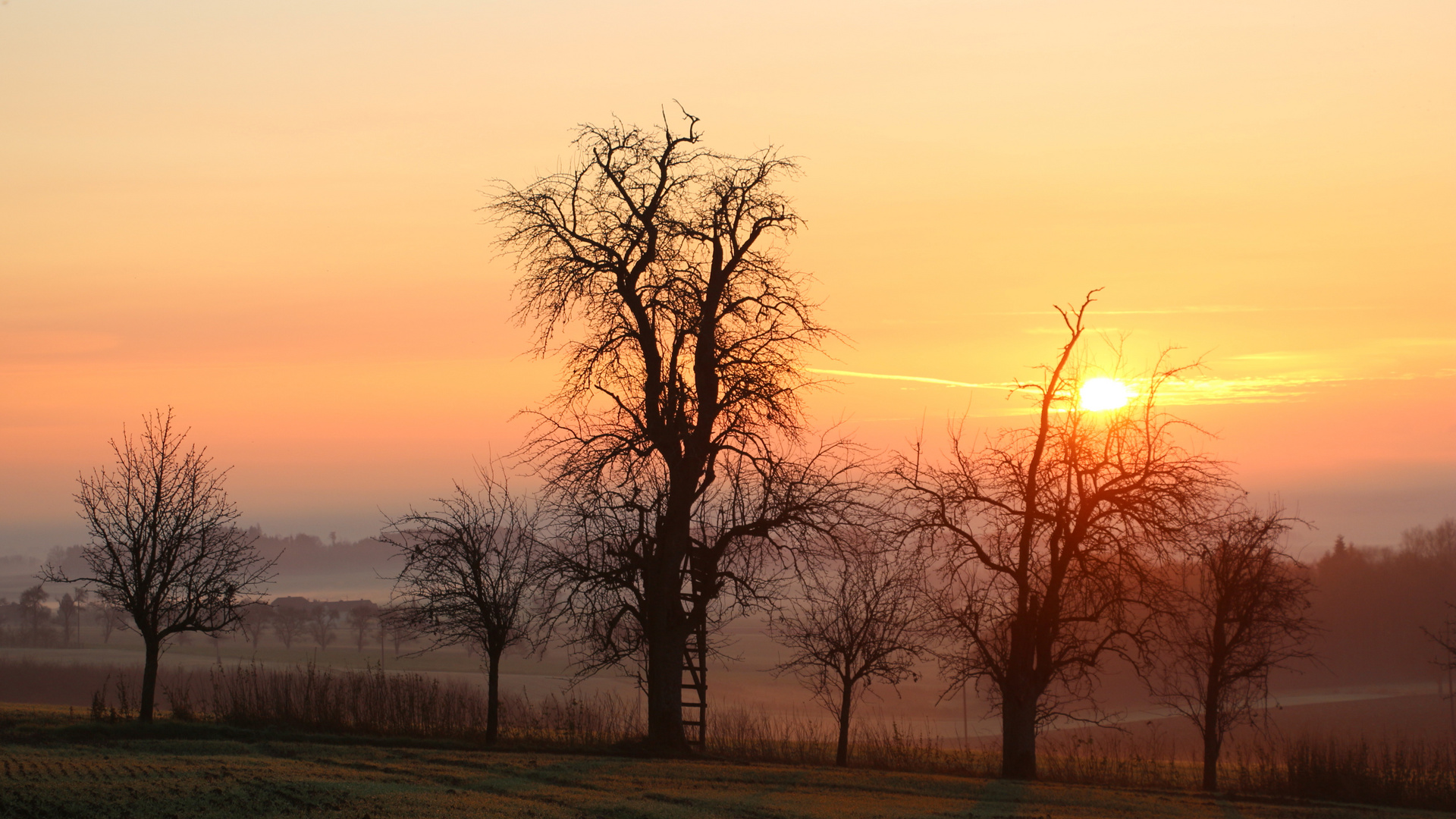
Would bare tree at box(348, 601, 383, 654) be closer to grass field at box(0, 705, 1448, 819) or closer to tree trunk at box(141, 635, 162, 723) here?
tree trunk at box(141, 635, 162, 723)

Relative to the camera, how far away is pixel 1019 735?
2461cm

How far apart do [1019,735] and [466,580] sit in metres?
13.9

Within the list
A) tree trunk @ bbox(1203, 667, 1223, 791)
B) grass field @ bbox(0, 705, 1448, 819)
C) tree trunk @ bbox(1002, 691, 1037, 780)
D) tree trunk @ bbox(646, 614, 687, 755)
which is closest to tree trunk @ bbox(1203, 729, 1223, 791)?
tree trunk @ bbox(1203, 667, 1223, 791)

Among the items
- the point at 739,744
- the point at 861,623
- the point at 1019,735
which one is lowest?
the point at 739,744

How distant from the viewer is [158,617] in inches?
1095

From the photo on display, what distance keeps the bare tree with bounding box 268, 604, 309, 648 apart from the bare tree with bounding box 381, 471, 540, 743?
118 meters

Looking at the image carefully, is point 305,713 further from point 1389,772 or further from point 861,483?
point 1389,772

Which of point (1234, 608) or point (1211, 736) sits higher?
point (1234, 608)

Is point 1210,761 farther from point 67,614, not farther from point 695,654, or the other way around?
point 67,614

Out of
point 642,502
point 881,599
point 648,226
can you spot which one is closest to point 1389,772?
point 881,599

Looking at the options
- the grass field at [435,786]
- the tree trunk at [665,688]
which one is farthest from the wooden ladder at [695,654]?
the grass field at [435,786]

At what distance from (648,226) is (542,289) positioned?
3070mm

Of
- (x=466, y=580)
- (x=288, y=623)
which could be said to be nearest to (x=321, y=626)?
(x=288, y=623)

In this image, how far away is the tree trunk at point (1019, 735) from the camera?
24.3 meters
